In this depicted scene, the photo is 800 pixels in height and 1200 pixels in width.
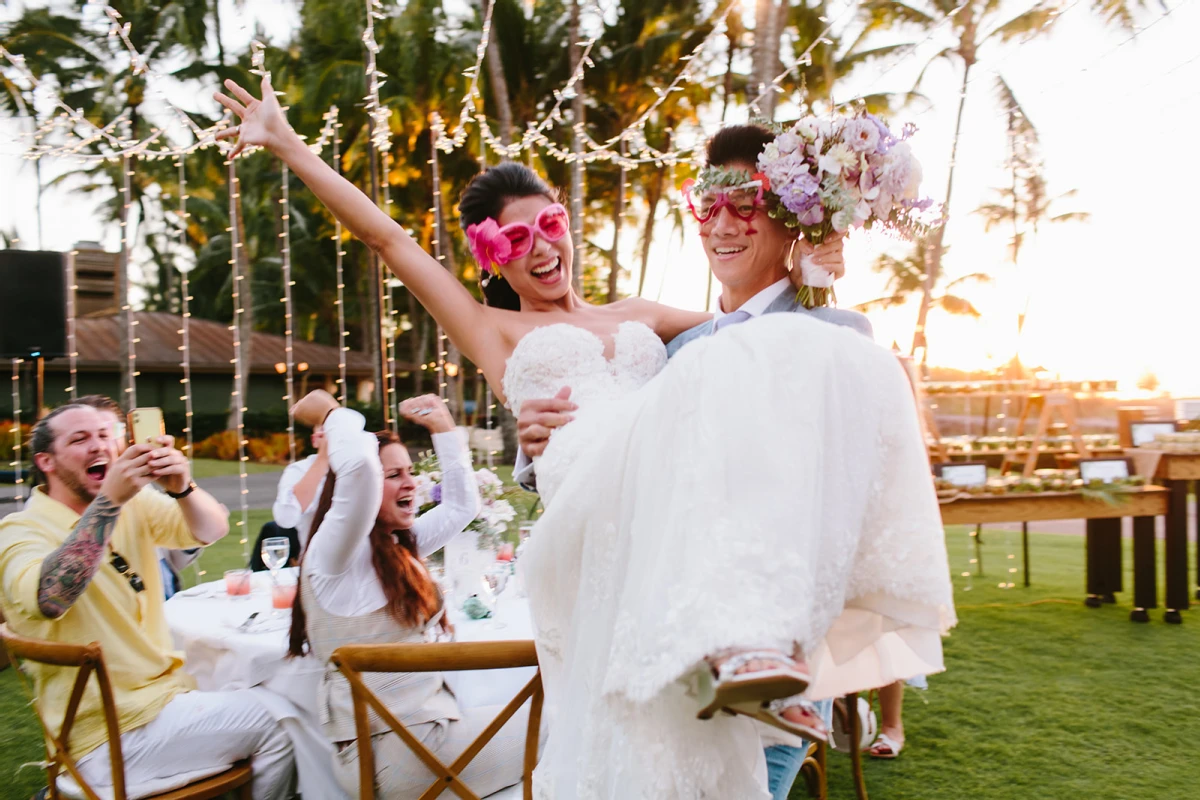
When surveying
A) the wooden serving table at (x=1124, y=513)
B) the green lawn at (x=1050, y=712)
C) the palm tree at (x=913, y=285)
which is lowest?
the green lawn at (x=1050, y=712)

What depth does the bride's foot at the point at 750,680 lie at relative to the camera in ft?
4.06

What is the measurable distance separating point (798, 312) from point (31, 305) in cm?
701

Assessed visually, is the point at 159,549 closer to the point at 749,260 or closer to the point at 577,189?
the point at 749,260

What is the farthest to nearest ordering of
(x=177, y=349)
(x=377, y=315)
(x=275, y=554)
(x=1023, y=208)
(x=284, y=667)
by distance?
(x=1023, y=208), (x=177, y=349), (x=377, y=315), (x=275, y=554), (x=284, y=667)

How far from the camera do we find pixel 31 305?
6.95m

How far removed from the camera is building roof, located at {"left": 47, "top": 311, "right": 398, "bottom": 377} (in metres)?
24.0

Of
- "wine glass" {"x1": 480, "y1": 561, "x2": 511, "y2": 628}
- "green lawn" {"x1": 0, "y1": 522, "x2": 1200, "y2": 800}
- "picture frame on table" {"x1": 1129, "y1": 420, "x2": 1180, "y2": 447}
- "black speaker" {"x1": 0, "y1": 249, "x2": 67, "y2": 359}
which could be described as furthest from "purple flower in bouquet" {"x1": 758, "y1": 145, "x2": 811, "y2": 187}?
"picture frame on table" {"x1": 1129, "y1": 420, "x2": 1180, "y2": 447}

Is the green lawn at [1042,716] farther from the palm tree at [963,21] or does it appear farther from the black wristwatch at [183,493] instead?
the palm tree at [963,21]

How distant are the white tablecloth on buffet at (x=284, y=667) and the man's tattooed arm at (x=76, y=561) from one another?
Answer: 674 millimetres

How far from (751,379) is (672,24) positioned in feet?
73.2

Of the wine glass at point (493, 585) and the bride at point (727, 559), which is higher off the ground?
the bride at point (727, 559)

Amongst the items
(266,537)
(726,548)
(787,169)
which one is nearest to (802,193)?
(787,169)

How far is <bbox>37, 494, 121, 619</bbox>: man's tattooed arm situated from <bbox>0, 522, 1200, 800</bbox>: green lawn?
6.71 ft

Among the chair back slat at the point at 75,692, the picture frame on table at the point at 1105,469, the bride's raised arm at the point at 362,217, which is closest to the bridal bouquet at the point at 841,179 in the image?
the bride's raised arm at the point at 362,217
